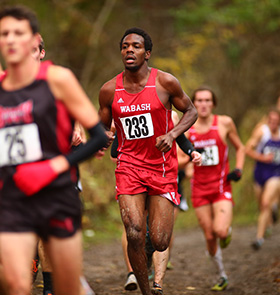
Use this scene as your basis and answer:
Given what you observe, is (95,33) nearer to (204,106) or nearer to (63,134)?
(204,106)

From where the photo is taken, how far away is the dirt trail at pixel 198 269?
7.42 m

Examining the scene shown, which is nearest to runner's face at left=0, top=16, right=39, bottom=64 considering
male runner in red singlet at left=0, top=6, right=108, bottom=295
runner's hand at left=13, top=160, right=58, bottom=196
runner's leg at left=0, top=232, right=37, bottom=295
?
male runner in red singlet at left=0, top=6, right=108, bottom=295

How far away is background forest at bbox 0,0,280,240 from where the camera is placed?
13625 mm

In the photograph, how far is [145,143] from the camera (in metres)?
5.88

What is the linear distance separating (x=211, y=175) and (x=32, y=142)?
15.4 ft

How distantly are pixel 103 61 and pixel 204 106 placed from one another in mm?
8167

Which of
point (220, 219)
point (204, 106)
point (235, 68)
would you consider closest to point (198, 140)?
point (204, 106)

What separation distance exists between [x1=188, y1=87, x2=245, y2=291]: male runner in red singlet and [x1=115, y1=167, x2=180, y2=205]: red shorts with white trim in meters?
2.09

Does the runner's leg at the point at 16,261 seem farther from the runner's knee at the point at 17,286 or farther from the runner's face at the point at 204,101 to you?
the runner's face at the point at 204,101

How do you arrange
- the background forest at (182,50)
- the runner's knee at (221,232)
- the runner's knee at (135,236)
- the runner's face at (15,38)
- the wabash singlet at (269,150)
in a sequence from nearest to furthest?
the runner's face at (15,38), the runner's knee at (135,236), the runner's knee at (221,232), the wabash singlet at (269,150), the background forest at (182,50)

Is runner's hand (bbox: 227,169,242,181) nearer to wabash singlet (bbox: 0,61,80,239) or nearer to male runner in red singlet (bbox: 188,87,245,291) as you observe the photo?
male runner in red singlet (bbox: 188,87,245,291)

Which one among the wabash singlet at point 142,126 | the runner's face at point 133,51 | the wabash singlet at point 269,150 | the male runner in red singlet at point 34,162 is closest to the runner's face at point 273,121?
the wabash singlet at point 269,150

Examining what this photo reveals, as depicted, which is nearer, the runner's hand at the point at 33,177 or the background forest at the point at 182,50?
the runner's hand at the point at 33,177

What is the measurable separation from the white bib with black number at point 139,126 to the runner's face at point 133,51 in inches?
19.1
